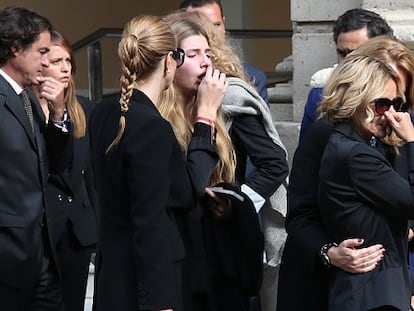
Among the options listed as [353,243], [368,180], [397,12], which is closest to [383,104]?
Answer: [368,180]

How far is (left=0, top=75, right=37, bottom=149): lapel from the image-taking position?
4.50 meters

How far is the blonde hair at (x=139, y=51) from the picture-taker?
4086 mm

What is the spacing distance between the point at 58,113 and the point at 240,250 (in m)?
1.09

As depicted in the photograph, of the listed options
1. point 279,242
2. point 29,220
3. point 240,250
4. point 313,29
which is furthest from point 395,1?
point 29,220

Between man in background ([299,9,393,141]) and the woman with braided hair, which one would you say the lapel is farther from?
man in background ([299,9,393,141])

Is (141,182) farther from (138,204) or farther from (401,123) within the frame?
(401,123)

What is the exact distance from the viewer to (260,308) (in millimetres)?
5066

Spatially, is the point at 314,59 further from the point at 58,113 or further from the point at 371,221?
the point at 371,221

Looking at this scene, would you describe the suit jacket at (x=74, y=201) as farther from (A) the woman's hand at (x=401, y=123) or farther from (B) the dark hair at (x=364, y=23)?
(A) the woman's hand at (x=401, y=123)

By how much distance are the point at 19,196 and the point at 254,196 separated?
94 cm

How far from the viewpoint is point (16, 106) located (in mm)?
4516

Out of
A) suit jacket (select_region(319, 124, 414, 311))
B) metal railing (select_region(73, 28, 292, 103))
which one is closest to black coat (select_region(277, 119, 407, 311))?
suit jacket (select_region(319, 124, 414, 311))

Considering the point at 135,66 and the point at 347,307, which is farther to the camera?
the point at 135,66

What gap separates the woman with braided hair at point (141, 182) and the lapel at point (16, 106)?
0.41m
